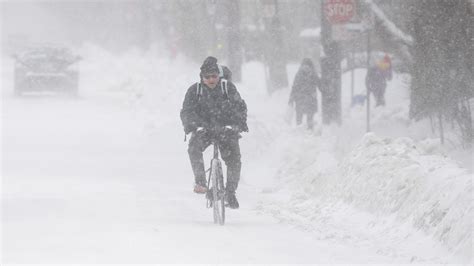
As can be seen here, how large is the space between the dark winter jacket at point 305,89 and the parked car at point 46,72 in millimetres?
12678

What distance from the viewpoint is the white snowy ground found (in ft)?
31.8

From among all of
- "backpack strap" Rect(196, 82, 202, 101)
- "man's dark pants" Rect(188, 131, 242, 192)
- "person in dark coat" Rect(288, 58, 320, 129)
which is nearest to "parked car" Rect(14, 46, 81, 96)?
"person in dark coat" Rect(288, 58, 320, 129)

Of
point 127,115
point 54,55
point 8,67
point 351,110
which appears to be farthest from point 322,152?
point 8,67

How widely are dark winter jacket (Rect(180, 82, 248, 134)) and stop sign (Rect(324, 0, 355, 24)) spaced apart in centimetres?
919

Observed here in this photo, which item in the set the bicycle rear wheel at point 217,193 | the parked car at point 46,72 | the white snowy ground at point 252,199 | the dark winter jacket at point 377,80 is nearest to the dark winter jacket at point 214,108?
the bicycle rear wheel at point 217,193

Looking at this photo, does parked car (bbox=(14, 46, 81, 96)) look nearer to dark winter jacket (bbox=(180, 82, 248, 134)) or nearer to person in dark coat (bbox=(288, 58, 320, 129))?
person in dark coat (bbox=(288, 58, 320, 129))

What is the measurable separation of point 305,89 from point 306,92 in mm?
156

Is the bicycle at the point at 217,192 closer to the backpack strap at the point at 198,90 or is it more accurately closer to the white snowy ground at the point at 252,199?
the white snowy ground at the point at 252,199

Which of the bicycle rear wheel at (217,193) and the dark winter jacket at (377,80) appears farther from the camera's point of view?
the dark winter jacket at (377,80)

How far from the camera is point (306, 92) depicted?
918 inches

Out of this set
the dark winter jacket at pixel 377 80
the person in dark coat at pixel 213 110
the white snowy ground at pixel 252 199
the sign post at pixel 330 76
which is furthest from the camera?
the dark winter jacket at pixel 377 80

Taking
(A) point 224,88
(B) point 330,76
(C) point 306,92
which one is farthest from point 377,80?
(A) point 224,88

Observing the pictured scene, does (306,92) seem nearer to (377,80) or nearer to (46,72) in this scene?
(377,80)

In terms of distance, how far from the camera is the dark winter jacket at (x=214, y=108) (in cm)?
1160
